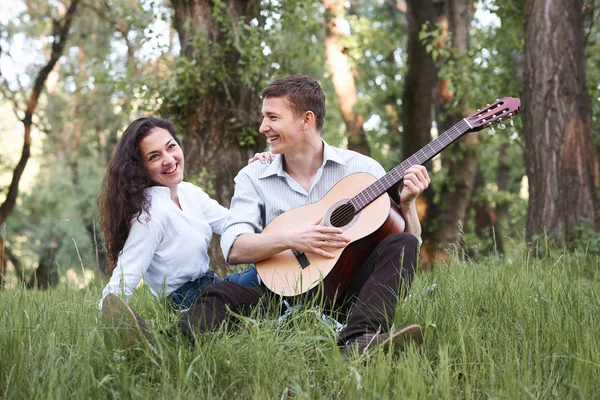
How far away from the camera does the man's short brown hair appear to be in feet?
13.1

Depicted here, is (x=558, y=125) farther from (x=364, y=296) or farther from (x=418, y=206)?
(x=418, y=206)

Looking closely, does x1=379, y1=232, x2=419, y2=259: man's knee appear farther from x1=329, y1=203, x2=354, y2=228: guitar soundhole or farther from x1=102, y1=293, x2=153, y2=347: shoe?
x1=102, y1=293, x2=153, y2=347: shoe

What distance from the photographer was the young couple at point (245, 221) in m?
3.40

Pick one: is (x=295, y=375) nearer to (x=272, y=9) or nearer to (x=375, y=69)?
→ (x=272, y=9)

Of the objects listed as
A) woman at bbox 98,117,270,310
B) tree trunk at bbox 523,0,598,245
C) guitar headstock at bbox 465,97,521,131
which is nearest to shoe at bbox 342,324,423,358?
woman at bbox 98,117,270,310

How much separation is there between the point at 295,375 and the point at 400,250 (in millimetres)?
968

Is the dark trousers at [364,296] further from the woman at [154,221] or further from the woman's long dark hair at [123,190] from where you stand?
the woman's long dark hair at [123,190]

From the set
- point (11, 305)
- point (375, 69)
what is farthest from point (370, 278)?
point (375, 69)

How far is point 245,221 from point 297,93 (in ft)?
2.53

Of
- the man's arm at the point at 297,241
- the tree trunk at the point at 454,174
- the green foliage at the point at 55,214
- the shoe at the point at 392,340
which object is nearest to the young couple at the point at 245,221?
the man's arm at the point at 297,241

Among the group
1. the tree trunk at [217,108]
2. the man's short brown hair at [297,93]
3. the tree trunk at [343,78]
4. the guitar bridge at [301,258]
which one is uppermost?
the tree trunk at [343,78]

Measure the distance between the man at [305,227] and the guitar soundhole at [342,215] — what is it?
0.29 feet

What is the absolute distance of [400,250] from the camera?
11.3 ft

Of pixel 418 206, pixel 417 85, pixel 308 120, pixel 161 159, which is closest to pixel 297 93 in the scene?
pixel 308 120
